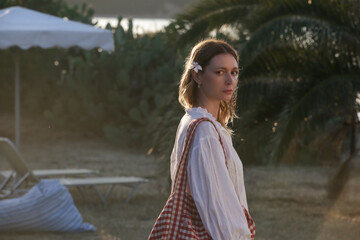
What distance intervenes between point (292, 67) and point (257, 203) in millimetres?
2175

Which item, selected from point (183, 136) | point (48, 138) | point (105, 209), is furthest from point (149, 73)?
point (183, 136)

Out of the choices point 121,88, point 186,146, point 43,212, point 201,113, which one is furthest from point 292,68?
point 121,88

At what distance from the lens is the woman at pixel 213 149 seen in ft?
7.42

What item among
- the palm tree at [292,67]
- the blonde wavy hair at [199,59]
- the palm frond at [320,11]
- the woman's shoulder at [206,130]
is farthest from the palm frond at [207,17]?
the woman's shoulder at [206,130]

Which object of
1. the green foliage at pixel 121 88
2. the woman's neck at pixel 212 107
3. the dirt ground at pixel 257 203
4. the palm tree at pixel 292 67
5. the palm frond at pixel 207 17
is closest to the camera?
the woman's neck at pixel 212 107

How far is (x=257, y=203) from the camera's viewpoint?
359 inches

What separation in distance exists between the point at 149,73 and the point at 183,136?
14514 mm

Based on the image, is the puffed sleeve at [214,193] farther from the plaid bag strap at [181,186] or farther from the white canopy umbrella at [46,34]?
the white canopy umbrella at [46,34]

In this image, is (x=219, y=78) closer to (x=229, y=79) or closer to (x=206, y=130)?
(x=229, y=79)

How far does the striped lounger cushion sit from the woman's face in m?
4.69

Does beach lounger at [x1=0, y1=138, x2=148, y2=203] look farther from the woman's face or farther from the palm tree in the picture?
the woman's face

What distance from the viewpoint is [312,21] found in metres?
7.47

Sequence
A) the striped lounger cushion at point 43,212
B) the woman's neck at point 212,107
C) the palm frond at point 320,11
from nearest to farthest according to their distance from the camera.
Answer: the woman's neck at point 212,107
the striped lounger cushion at point 43,212
the palm frond at point 320,11

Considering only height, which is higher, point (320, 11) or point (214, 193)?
point (320, 11)
